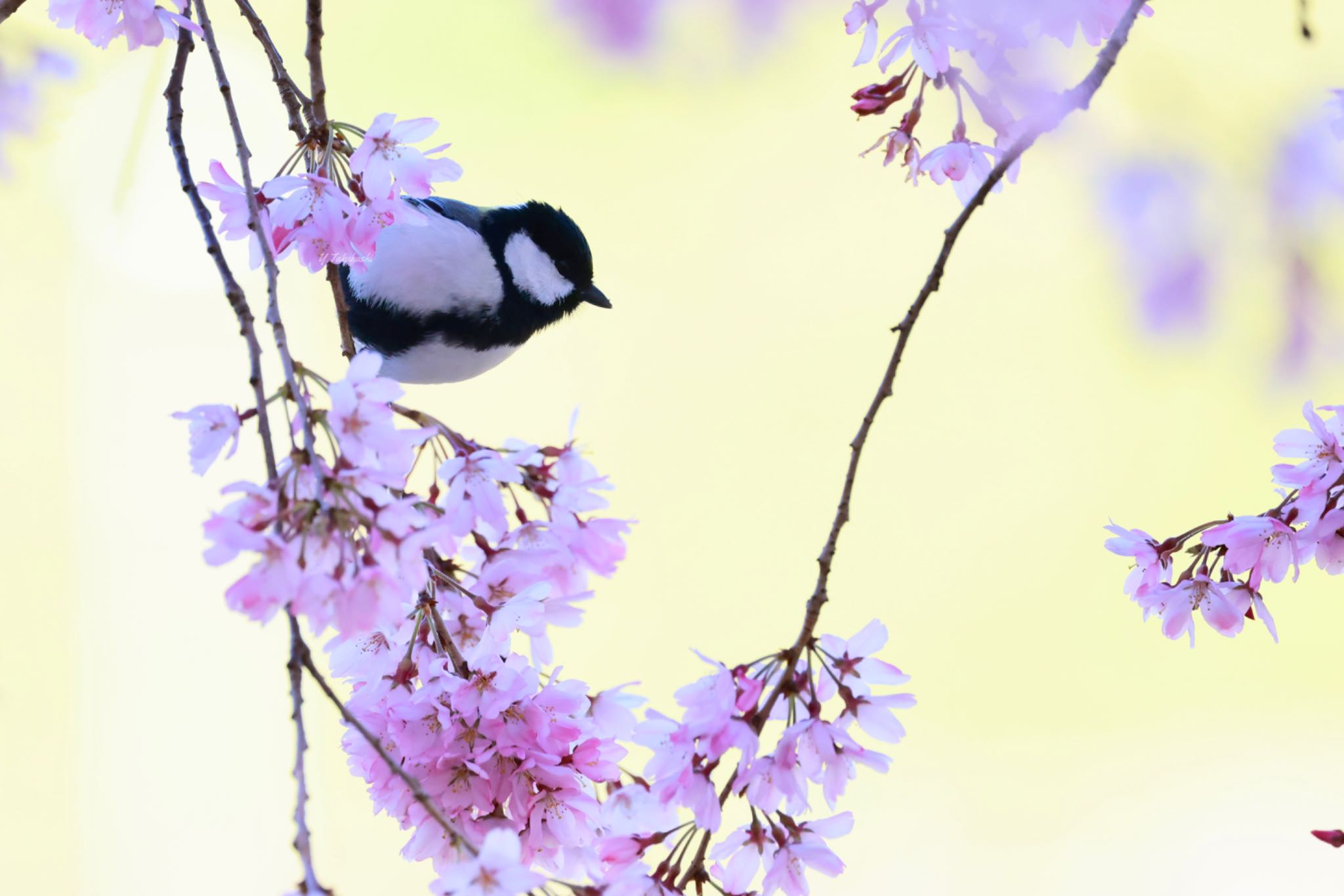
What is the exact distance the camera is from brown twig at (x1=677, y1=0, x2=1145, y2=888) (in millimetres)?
381

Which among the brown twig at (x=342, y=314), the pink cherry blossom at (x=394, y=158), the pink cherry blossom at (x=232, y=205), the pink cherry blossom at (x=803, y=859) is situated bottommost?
the pink cherry blossom at (x=803, y=859)

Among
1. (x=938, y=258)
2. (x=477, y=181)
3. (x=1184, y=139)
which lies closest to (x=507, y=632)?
(x=938, y=258)

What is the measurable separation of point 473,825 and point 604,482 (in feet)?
0.48

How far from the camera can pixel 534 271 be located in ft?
2.99

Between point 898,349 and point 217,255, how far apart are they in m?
0.24

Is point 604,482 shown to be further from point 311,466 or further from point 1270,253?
point 1270,253

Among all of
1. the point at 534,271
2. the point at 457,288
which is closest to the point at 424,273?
the point at 457,288

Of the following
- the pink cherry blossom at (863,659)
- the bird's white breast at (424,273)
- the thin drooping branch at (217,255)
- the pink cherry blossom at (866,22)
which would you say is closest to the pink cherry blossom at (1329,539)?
the pink cherry blossom at (863,659)

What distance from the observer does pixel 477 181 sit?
281 centimetres

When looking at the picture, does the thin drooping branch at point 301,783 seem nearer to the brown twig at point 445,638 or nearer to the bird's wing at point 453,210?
the brown twig at point 445,638

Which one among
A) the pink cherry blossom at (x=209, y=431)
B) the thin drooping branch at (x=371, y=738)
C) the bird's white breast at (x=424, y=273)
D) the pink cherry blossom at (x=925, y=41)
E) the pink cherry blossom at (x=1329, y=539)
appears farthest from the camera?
the bird's white breast at (x=424, y=273)

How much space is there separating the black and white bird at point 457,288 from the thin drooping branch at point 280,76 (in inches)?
6.4

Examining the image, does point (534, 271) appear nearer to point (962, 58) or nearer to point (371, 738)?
point (962, 58)

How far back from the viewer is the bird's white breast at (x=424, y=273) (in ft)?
2.59
